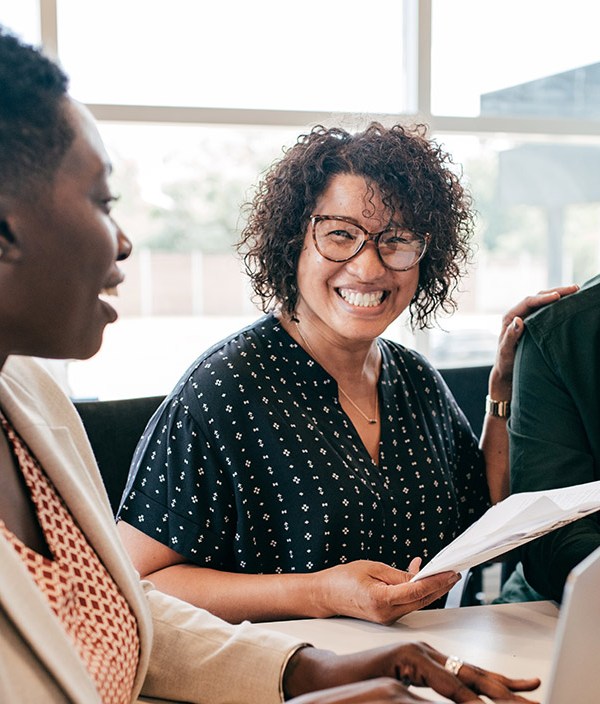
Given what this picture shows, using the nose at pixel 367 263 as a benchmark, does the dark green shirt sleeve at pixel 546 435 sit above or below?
below

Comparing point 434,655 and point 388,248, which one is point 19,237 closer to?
point 434,655

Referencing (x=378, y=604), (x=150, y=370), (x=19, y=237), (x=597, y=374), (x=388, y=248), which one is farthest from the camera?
(x=150, y=370)

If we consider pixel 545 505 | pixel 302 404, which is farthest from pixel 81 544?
pixel 302 404

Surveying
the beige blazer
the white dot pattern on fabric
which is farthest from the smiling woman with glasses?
the beige blazer

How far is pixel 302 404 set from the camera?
5.53 ft

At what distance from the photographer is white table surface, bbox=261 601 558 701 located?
1.23 m

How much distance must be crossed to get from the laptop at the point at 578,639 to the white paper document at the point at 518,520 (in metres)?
0.33

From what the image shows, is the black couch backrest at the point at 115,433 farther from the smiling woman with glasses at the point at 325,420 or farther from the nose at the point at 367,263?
the nose at the point at 367,263

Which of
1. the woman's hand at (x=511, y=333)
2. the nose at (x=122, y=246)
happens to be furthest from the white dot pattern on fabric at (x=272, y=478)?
the nose at (x=122, y=246)

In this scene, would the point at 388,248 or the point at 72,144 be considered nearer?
the point at 72,144

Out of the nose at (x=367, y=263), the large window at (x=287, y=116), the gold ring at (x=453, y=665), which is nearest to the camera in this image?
the gold ring at (x=453, y=665)

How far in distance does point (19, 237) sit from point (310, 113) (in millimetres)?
1959

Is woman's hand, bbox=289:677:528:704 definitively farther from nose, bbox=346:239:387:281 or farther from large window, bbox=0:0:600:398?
large window, bbox=0:0:600:398

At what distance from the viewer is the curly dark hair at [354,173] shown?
5.71 feet
